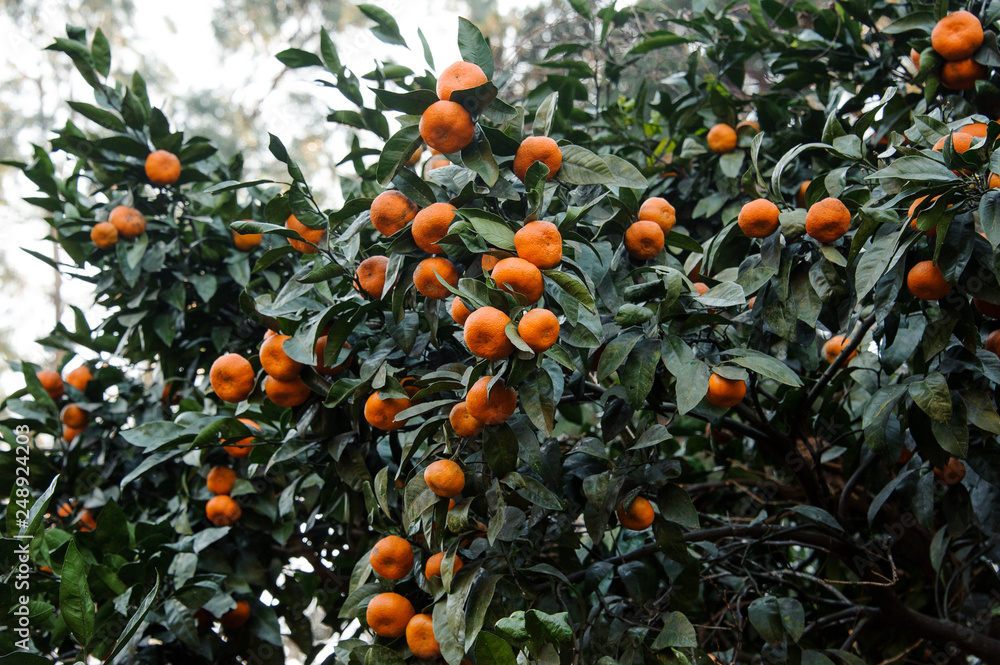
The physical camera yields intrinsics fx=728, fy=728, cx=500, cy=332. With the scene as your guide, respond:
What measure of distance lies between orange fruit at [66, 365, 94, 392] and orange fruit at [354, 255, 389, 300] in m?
1.26

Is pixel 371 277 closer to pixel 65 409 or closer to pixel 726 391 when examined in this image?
pixel 726 391

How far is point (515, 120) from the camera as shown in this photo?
132cm

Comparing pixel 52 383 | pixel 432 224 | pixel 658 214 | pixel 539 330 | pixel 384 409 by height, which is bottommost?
pixel 52 383

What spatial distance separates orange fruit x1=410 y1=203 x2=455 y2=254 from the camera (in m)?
1.25

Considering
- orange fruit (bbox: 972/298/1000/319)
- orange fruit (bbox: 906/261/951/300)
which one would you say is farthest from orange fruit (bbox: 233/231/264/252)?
orange fruit (bbox: 972/298/1000/319)

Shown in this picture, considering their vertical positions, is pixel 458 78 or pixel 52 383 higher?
pixel 458 78

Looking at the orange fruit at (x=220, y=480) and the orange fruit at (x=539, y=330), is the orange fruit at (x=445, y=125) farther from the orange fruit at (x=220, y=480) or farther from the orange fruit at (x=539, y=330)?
the orange fruit at (x=220, y=480)

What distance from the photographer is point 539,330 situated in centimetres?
107

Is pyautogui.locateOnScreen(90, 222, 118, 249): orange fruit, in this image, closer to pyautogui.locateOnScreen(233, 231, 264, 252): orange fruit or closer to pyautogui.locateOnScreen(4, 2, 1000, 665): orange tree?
pyautogui.locateOnScreen(4, 2, 1000, 665): orange tree

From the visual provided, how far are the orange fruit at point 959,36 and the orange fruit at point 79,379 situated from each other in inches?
97.6

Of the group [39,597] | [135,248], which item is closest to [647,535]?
[39,597]

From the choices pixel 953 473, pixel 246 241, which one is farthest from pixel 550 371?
pixel 246 241

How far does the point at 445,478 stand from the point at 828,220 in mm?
869

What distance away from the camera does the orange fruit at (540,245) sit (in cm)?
114
